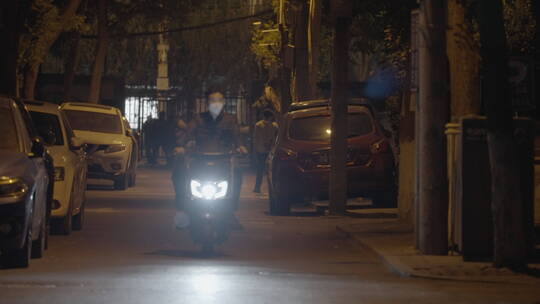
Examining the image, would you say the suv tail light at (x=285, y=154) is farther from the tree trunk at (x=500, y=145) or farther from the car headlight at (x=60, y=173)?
the tree trunk at (x=500, y=145)

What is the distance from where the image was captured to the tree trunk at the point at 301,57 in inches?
1344

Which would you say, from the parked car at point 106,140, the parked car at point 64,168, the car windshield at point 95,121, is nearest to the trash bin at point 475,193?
the parked car at point 64,168

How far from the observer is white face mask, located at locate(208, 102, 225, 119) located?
1619cm

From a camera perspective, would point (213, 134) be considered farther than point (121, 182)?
No

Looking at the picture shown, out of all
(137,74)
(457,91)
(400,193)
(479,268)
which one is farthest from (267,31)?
(479,268)

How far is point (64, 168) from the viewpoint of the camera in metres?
17.3

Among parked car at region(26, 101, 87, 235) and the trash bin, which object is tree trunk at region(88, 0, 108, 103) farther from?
the trash bin

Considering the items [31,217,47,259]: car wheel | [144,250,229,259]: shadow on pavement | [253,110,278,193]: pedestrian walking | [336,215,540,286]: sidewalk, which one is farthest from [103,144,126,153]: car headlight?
[31,217,47,259]: car wheel

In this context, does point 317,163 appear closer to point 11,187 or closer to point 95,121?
point 95,121

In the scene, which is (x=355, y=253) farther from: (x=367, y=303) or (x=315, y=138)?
(x=315, y=138)

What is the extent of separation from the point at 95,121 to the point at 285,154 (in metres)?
9.51

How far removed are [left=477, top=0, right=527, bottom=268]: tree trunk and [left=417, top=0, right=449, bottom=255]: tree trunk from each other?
5.38ft

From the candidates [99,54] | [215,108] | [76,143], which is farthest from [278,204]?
[99,54]

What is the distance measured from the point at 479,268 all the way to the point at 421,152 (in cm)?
199
